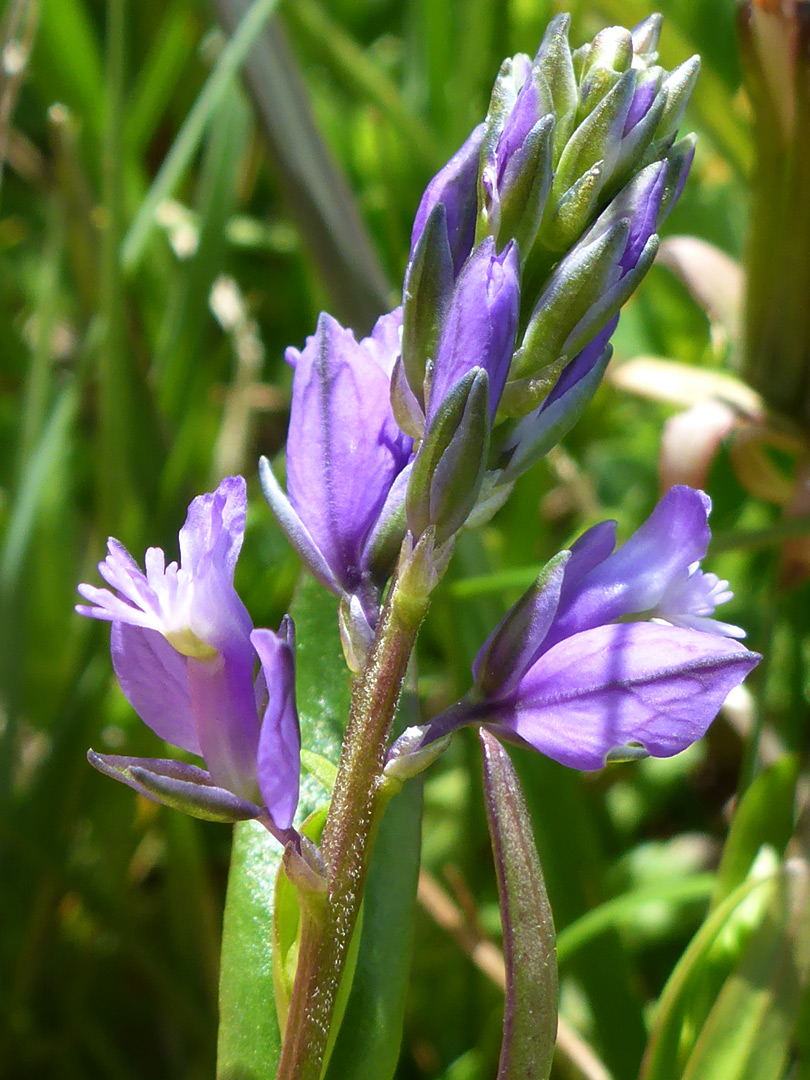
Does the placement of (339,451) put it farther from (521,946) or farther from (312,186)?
(312,186)

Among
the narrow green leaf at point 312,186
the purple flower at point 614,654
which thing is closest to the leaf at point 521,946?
the purple flower at point 614,654

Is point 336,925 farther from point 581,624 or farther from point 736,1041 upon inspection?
point 736,1041

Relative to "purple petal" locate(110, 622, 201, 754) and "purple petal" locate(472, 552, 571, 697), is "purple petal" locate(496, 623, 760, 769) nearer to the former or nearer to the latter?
"purple petal" locate(472, 552, 571, 697)

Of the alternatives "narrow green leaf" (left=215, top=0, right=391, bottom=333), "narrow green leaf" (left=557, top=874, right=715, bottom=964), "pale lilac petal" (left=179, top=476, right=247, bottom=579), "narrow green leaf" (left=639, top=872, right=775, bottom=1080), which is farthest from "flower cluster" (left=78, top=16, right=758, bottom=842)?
"narrow green leaf" (left=215, top=0, right=391, bottom=333)

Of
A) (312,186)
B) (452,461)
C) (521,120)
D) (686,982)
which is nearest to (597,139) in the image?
(521,120)

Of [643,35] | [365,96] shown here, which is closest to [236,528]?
[643,35]
